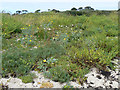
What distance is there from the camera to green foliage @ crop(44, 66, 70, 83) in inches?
162

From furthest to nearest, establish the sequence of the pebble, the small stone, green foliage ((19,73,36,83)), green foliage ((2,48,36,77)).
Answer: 1. green foliage ((2,48,36,77))
2. green foliage ((19,73,36,83))
3. the pebble
4. the small stone

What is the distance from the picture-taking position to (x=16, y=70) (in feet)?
14.8

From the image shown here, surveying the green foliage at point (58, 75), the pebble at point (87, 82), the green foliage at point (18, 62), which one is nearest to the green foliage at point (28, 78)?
the pebble at point (87, 82)

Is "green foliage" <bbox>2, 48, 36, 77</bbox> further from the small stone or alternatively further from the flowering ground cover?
the small stone

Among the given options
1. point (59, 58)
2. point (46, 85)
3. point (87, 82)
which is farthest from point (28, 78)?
point (87, 82)

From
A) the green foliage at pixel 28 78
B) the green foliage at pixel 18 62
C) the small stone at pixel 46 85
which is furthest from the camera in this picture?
the green foliage at pixel 18 62

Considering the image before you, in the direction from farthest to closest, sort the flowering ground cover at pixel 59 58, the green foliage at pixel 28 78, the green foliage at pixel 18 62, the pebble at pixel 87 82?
1. the green foliage at pixel 18 62
2. the flowering ground cover at pixel 59 58
3. the green foliage at pixel 28 78
4. the pebble at pixel 87 82

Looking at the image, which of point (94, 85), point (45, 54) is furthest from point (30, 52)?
point (94, 85)

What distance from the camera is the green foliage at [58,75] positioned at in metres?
4.11

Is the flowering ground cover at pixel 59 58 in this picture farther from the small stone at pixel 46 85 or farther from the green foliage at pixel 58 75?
the small stone at pixel 46 85

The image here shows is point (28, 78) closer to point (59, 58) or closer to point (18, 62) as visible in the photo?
point (18, 62)

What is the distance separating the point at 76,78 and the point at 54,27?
188 inches

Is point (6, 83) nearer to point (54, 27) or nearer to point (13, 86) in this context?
point (13, 86)

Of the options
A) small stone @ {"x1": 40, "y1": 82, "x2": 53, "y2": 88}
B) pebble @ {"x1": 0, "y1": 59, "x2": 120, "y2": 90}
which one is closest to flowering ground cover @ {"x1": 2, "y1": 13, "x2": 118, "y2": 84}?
pebble @ {"x1": 0, "y1": 59, "x2": 120, "y2": 90}
